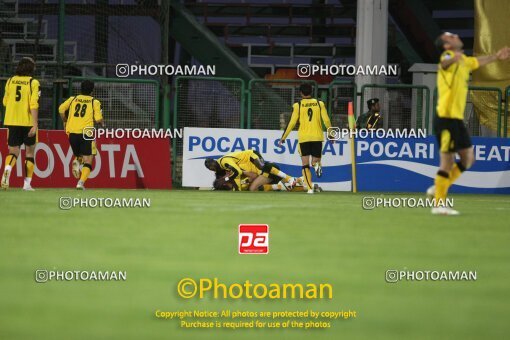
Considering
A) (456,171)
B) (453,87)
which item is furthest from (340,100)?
(453,87)

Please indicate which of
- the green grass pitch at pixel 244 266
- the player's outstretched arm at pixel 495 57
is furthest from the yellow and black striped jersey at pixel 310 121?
the player's outstretched arm at pixel 495 57

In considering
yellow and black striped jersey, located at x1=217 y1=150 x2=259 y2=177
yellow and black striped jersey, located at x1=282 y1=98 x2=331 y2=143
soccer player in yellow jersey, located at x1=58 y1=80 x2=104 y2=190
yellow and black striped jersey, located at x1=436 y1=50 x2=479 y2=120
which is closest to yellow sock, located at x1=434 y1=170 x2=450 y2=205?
yellow and black striped jersey, located at x1=436 y1=50 x2=479 y2=120

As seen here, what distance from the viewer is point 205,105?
881 inches

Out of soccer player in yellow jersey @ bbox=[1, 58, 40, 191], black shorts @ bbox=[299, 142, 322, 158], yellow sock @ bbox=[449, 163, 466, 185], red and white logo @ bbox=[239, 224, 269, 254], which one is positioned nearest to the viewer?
red and white logo @ bbox=[239, 224, 269, 254]

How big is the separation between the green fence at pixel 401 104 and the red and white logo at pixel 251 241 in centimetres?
1500

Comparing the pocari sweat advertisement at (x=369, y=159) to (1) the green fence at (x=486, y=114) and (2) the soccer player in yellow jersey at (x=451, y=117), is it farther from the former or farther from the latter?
(2) the soccer player in yellow jersey at (x=451, y=117)

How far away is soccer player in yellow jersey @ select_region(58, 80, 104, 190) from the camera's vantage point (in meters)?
20.0

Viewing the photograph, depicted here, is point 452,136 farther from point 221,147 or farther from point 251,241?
point 221,147

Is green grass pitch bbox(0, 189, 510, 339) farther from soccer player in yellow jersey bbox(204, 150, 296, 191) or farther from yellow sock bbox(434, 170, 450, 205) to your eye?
soccer player in yellow jersey bbox(204, 150, 296, 191)

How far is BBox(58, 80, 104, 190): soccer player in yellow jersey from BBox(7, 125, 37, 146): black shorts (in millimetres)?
1434

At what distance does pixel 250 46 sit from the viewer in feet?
102

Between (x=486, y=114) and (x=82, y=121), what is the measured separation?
10.5 metres

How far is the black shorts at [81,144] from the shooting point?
20.0 meters

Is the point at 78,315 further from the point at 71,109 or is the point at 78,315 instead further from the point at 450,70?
the point at 71,109
